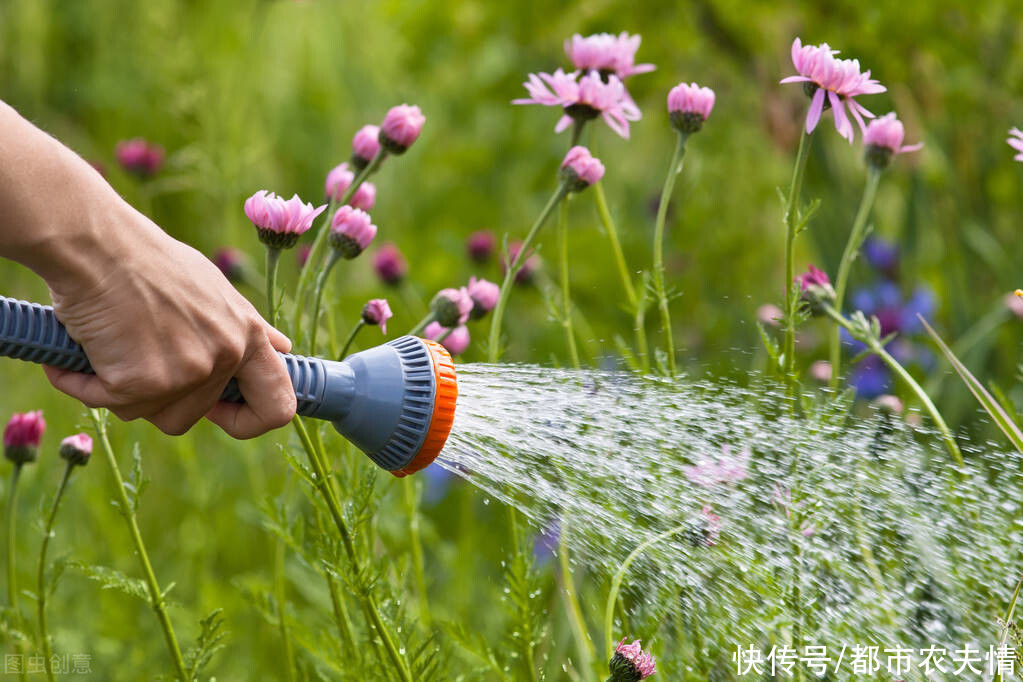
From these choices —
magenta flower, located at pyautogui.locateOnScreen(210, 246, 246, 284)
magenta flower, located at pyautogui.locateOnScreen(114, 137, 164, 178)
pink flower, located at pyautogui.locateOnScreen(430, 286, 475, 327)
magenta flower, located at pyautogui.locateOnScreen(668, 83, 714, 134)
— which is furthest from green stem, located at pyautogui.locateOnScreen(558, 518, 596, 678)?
magenta flower, located at pyautogui.locateOnScreen(114, 137, 164, 178)

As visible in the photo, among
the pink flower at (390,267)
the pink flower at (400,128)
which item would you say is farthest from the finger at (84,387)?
the pink flower at (390,267)

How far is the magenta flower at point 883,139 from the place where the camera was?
124 centimetres

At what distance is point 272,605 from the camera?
1424 millimetres

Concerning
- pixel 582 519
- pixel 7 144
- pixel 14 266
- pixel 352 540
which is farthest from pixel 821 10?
pixel 14 266

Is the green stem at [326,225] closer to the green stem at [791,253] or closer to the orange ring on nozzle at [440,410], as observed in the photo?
the orange ring on nozzle at [440,410]

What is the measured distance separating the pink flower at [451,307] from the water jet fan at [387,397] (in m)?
0.21

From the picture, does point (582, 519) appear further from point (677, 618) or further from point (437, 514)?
point (437, 514)

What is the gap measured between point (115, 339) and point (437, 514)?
5.69ft

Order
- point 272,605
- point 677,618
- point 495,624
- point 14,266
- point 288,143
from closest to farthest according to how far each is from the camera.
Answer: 1. point 677,618
2. point 272,605
3. point 495,624
4. point 14,266
5. point 288,143

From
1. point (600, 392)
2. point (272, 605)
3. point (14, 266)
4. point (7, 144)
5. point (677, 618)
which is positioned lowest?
point (14, 266)

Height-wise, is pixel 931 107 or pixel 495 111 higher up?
pixel 931 107

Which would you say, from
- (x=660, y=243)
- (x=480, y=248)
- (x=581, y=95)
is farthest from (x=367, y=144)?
(x=480, y=248)

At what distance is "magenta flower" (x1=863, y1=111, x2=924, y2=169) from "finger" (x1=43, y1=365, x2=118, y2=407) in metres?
0.83

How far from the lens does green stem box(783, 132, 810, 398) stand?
111cm
